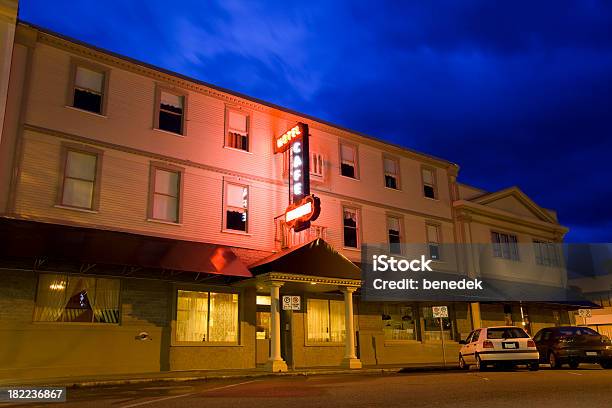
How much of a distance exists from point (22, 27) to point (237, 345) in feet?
39.7

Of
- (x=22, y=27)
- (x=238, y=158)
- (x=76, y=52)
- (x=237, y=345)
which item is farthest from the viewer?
(x=238, y=158)

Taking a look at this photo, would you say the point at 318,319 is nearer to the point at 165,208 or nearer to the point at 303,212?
the point at 303,212

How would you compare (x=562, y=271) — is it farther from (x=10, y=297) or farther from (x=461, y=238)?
(x=10, y=297)

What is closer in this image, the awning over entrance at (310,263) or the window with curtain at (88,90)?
the window with curtain at (88,90)

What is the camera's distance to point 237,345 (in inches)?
760

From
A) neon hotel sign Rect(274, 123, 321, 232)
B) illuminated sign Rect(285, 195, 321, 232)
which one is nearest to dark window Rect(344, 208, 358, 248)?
neon hotel sign Rect(274, 123, 321, 232)

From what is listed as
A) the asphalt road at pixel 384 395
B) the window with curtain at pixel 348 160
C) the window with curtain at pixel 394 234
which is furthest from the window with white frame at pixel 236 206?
the asphalt road at pixel 384 395

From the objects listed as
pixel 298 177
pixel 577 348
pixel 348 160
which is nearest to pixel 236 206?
pixel 298 177

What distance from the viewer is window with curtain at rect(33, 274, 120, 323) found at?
52.4 feet

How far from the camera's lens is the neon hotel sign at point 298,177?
775 inches

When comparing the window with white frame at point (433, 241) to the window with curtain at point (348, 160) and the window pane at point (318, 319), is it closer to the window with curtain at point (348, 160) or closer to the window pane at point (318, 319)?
the window with curtain at point (348, 160)

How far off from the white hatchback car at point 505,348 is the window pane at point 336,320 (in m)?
6.37

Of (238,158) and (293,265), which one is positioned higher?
(238,158)

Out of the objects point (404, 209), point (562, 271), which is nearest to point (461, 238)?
point (404, 209)
